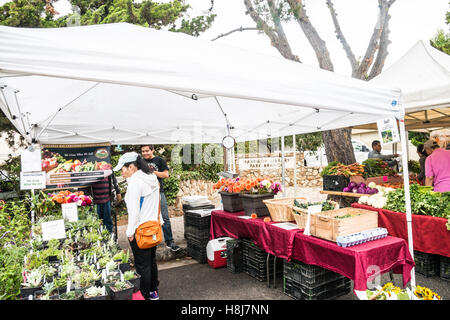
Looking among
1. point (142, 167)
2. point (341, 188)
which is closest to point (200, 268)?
point (142, 167)

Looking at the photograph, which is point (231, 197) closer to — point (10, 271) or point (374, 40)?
point (10, 271)

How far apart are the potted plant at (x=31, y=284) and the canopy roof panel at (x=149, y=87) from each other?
1280 millimetres

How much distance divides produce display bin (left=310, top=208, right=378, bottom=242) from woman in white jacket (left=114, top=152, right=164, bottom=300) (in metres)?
1.63

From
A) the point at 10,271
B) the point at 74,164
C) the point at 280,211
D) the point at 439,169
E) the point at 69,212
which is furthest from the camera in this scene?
the point at 439,169

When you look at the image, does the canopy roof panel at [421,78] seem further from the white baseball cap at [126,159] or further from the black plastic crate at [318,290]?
the white baseball cap at [126,159]

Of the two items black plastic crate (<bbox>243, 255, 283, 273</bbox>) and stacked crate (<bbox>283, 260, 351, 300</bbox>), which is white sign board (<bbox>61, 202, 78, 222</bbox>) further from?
stacked crate (<bbox>283, 260, 351, 300</bbox>)

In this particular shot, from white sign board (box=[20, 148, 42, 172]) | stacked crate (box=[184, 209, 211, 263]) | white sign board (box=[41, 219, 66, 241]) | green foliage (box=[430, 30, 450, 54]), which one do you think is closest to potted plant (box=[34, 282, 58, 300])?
white sign board (box=[41, 219, 66, 241])

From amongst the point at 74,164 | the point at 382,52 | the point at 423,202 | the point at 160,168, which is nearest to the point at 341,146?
the point at 382,52

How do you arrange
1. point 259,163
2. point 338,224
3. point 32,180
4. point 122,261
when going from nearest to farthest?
point 122,261, point 338,224, point 32,180, point 259,163

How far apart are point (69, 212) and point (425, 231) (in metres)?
4.12

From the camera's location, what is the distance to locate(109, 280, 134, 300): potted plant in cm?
186

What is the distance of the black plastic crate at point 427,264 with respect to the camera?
13.0 feet

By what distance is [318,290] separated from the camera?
10.8ft
